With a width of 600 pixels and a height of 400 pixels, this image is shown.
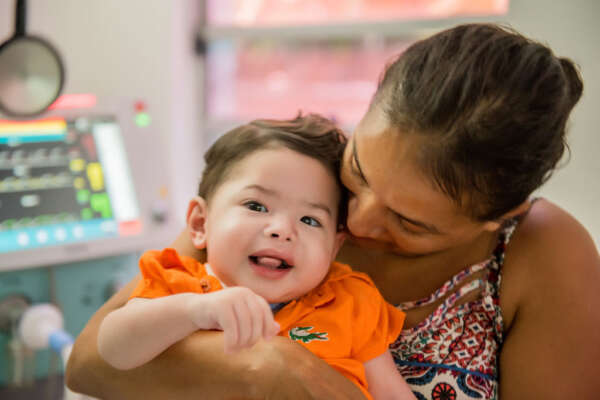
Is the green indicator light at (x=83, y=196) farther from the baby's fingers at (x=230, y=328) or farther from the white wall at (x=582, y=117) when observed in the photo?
the white wall at (x=582, y=117)

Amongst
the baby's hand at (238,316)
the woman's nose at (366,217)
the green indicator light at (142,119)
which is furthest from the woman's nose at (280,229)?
the green indicator light at (142,119)

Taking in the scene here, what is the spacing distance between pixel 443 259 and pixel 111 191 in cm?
128

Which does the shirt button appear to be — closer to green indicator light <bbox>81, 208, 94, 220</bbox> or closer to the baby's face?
the baby's face

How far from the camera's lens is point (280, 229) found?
3.02 feet

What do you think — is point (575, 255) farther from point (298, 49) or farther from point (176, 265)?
point (298, 49)

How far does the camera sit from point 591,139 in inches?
61.7

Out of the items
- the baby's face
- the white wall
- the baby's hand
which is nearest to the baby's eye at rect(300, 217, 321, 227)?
the baby's face

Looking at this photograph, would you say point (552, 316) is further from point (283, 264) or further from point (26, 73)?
point (26, 73)

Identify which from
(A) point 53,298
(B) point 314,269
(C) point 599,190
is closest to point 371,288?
(B) point 314,269

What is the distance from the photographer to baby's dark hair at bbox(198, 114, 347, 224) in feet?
3.42

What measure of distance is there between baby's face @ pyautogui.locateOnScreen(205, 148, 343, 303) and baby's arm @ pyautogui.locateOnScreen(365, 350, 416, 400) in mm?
171

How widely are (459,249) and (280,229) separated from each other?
373 millimetres

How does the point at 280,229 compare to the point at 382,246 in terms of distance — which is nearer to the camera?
the point at 280,229

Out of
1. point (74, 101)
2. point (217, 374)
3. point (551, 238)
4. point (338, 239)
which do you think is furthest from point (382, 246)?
point (74, 101)
